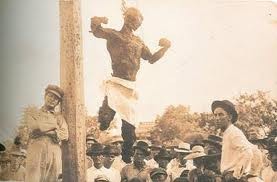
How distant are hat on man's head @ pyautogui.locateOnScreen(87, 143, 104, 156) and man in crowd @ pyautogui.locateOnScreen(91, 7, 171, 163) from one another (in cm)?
9

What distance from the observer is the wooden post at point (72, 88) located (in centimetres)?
192

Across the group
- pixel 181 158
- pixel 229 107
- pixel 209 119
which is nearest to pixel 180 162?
pixel 181 158

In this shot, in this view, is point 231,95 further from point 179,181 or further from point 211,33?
point 179,181

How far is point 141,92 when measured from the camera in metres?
1.87

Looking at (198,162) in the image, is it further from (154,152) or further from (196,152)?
(154,152)

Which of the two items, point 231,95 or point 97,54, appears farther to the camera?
point 97,54

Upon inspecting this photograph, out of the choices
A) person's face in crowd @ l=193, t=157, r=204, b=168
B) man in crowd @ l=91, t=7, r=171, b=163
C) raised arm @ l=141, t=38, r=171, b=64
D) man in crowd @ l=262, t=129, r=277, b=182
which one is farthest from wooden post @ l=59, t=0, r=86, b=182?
man in crowd @ l=262, t=129, r=277, b=182

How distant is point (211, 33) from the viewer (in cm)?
182

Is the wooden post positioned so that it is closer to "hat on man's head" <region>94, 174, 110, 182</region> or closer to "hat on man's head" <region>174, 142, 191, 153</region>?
"hat on man's head" <region>94, 174, 110, 182</region>

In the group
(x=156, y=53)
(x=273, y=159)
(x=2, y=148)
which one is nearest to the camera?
(x=273, y=159)

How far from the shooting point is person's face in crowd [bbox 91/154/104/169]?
1.90 m

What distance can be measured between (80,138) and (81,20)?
624mm

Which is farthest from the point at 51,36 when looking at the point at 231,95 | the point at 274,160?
the point at 274,160

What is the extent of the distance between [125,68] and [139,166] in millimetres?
507
